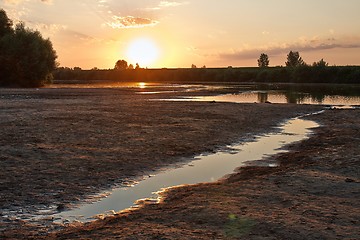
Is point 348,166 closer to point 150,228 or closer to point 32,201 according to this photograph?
point 150,228

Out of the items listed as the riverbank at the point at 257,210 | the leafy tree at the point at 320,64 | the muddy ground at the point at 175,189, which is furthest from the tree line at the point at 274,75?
the riverbank at the point at 257,210

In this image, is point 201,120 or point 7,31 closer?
point 201,120

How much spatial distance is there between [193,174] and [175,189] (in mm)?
2260

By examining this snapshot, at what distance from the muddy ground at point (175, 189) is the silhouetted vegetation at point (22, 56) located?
61.1 metres

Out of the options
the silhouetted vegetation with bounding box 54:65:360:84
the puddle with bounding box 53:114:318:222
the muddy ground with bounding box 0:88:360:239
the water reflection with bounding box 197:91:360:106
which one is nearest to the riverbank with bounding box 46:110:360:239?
the muddy ground with bounding box 0:88:360:239

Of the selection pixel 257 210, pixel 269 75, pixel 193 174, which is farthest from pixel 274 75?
pixel 257 210

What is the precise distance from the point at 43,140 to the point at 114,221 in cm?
1003

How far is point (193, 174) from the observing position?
13.4 metres

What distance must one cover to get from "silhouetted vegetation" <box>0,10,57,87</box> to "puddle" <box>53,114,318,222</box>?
2694 inches

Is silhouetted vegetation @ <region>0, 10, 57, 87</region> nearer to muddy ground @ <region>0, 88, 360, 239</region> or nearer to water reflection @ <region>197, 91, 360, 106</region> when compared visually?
water reflection @ <region>197, 91, 360, 106</region>

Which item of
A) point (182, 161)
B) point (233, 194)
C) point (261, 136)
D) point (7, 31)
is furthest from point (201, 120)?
point (7, 31)

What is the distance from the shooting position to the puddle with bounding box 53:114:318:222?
9.34 metres

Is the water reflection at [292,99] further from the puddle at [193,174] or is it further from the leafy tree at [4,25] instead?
the leafy tree at [4,25]

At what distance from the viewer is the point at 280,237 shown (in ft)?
23.3
